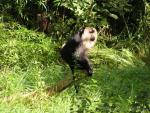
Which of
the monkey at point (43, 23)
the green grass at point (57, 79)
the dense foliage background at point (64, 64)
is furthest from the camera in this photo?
the monkey at point (43, 23)

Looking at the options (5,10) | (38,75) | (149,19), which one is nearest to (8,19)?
(5,10)

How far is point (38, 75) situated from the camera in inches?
232

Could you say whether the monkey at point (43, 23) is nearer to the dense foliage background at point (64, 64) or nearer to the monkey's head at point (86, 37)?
the dense foliage background at point (64, 64)

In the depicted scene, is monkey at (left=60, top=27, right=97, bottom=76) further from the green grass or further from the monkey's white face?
the green grass

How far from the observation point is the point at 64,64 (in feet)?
21.3

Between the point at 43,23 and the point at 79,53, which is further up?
the point at 43,23

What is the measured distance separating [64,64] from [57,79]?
47 cm

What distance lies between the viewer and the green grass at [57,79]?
4.98m

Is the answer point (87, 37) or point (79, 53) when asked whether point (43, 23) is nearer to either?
point (87, 37)

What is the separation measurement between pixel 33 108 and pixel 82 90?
0.72 metres

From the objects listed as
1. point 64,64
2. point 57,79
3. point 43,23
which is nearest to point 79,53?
point 57,79

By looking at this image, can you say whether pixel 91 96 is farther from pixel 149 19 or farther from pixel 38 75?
pixel 149 19

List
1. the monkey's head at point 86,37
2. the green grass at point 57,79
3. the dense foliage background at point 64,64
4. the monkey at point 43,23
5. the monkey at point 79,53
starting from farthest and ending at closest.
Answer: the monkey at point 43,23 < the monkey's head at point 86,37 < the monkey at point 79,53 < the dense foliage background at point 64,64 < the green grass at point 57,79

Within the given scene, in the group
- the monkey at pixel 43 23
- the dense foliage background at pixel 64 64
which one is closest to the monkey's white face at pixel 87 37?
the dense foliage background at pixel 64 64
